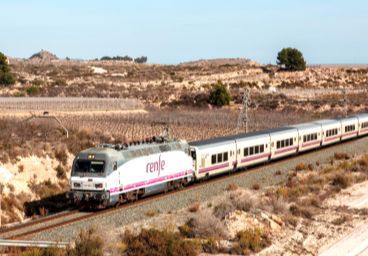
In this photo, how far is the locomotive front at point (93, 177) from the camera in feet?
72.1

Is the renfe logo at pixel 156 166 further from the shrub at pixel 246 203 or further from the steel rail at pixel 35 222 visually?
the shrub at pixel 246 203

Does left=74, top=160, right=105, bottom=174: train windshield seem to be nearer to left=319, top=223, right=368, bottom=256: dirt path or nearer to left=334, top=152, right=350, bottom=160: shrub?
left=319, top=223, right=368, bottom=256: dirt path

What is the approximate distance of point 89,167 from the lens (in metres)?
22.5

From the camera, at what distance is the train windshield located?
22.2m

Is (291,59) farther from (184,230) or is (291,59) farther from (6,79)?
(184,230)

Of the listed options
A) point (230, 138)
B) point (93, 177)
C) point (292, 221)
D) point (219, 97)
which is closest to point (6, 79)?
point (219, 97)

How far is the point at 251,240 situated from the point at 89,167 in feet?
28.1

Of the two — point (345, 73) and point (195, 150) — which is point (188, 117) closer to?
point (195, 150)

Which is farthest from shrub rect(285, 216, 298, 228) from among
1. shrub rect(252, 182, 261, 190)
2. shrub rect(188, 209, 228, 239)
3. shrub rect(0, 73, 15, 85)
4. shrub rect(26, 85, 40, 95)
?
shrub rect(0, 73, 15, 85)

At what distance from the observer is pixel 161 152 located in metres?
25.7

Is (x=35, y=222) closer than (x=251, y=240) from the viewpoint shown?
No

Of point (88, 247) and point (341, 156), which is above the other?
point (88, 247)

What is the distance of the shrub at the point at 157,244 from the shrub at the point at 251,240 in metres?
1.65

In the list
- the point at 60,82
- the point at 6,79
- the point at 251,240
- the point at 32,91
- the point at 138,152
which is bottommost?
the point at 251,240
